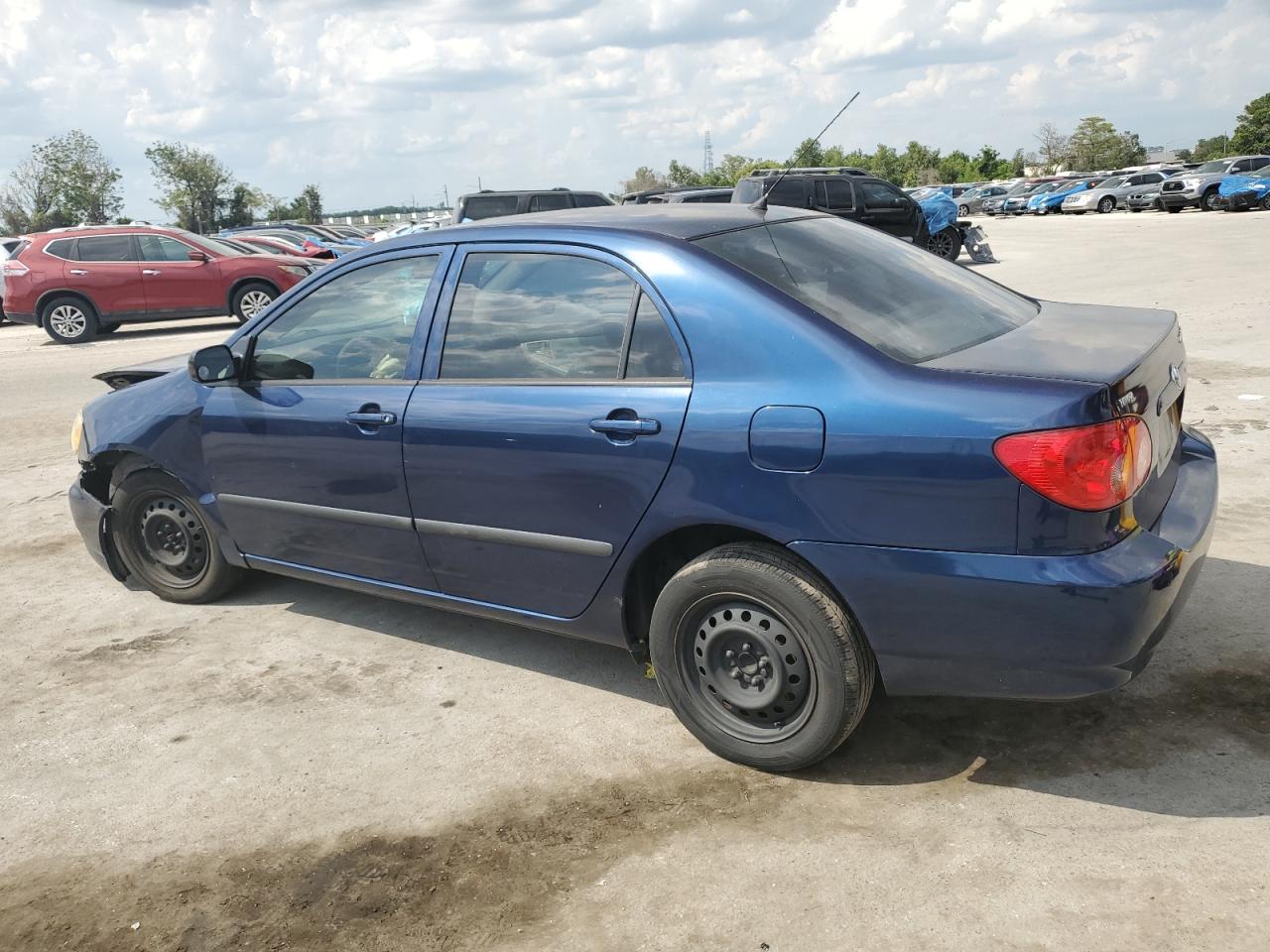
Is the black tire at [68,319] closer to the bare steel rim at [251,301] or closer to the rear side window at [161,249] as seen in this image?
the rear side window at [161,249]

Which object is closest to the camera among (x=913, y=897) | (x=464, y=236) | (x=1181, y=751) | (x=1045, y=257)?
(x=913, y=897)

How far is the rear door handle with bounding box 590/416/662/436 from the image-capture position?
10.9 ft

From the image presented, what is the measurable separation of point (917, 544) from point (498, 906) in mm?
1455

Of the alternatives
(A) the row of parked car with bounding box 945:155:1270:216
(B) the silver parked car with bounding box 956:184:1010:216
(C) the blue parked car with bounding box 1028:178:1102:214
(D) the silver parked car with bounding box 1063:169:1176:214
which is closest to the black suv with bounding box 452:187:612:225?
(A) the row of parked car with bounding box 945:155:1270:216

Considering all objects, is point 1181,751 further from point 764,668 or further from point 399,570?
point 399,570

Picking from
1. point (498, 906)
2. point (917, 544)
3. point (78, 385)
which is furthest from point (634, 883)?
point (78, 385)

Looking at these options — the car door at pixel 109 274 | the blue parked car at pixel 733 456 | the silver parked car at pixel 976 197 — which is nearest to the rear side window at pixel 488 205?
the car door at pixel 109 274

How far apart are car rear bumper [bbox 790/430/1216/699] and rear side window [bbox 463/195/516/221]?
15439mm

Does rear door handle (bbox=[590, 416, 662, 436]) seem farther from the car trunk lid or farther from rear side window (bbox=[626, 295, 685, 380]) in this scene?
the car trunk lid

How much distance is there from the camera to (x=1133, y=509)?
116 inches

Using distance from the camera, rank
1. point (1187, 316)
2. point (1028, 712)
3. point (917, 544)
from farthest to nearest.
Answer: point (1187, 316)
point (1028, 712)
point (917, 544)

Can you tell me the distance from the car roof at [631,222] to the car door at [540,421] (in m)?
0.09

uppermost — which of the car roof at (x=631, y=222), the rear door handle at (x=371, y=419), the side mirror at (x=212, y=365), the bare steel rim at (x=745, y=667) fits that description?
the car roof at (x=631, y=222)

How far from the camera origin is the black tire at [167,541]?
4.87m
